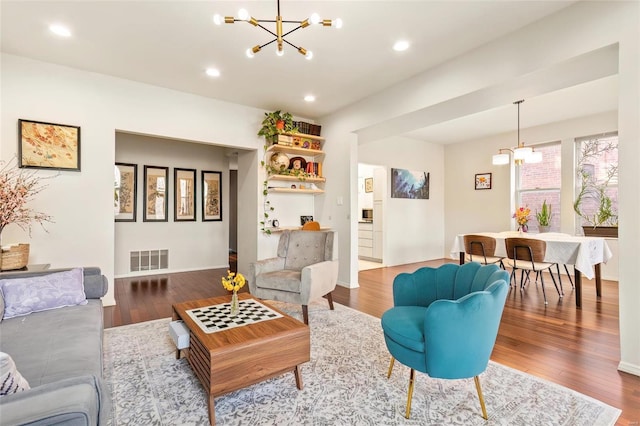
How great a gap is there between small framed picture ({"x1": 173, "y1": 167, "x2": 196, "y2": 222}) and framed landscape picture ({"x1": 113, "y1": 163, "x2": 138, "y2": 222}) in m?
0.65

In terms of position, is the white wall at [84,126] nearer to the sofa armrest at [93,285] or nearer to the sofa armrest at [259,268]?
the sofa armrest at [93,285]

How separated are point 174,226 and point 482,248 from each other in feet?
16.7

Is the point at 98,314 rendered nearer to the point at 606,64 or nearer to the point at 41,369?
the point at 41,369

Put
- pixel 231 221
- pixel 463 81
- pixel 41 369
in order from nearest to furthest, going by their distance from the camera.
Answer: pixel 41 369 < pixel 463 81 < pixel 231 221

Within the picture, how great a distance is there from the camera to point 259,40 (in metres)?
2.90

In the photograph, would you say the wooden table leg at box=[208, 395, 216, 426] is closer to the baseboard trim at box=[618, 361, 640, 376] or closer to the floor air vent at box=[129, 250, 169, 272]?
the baseboard trim at box=[618, 361, 640, 376]

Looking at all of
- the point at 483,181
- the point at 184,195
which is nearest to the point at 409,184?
the point at 483,181

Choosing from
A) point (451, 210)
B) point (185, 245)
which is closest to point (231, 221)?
point (185, 245)

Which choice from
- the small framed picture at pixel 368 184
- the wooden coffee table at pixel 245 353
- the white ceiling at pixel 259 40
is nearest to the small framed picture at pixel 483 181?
the small framed picture at pixel 368 184

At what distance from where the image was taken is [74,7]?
2.42m

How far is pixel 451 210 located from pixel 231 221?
5500 mm

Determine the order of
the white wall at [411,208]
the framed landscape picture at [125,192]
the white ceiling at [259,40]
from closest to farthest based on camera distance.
Result: the white ceiling at [259,40]
the framed landscape picture at [125,192]
the white wall at [411,208]

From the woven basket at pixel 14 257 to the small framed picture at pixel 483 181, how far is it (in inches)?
288

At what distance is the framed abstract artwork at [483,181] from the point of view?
6559 millimetres
